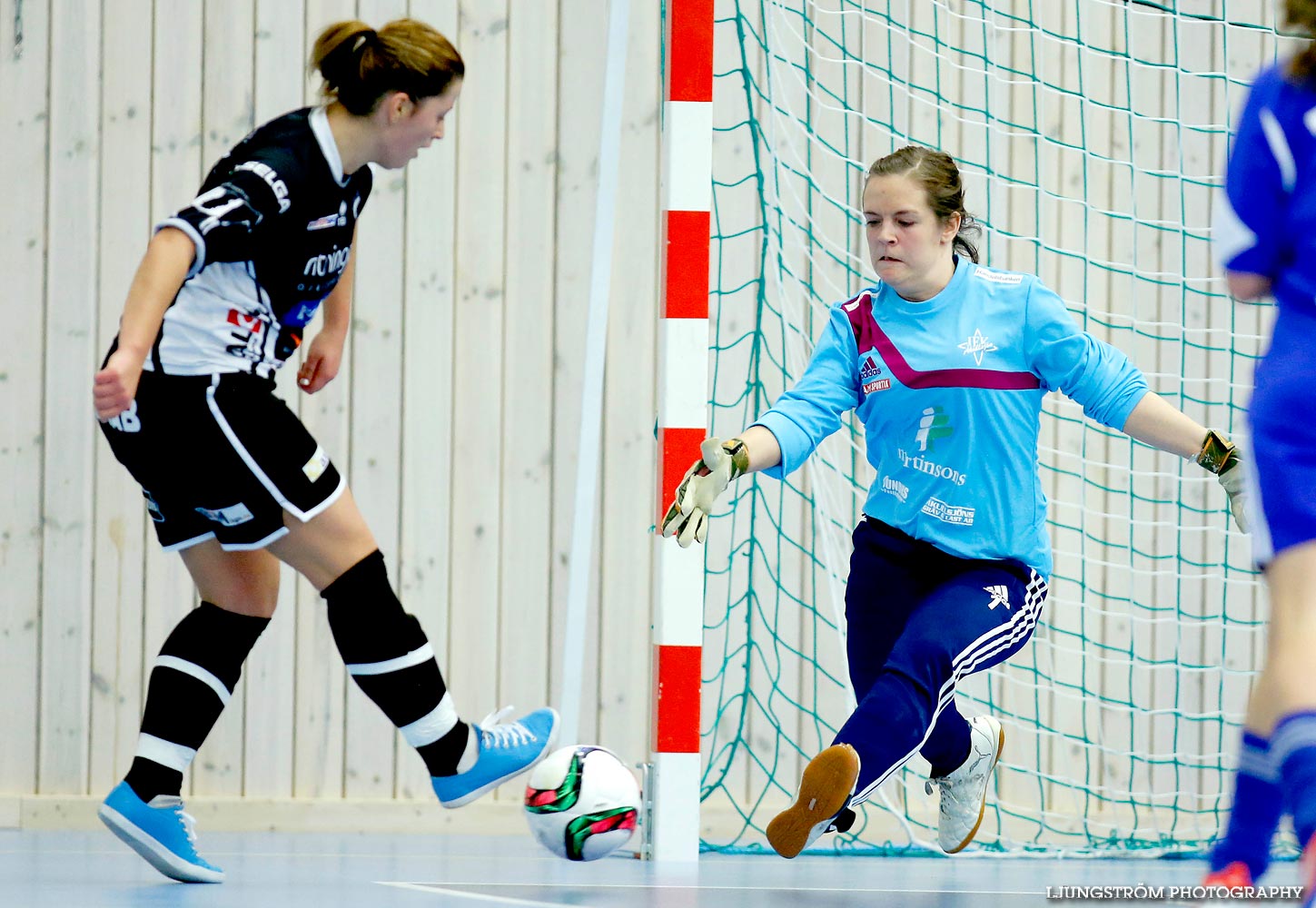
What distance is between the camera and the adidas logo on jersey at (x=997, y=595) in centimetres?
268

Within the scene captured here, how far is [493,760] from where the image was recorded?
2.61 m

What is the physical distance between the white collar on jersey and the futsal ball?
1113 mm

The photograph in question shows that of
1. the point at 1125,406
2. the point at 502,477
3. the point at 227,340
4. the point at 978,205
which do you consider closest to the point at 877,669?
the point at 1125,406

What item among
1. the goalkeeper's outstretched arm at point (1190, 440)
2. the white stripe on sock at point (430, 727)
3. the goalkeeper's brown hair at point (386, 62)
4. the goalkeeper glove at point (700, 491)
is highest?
the goalkeeper's brown hair at point (386, 62)

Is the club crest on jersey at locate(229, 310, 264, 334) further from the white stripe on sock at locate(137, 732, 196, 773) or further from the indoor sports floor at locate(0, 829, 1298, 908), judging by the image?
the indoor sports floor at locate(0, 829, 1298, 908)

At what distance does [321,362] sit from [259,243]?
0.39m

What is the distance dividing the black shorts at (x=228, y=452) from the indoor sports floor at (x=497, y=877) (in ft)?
2.20

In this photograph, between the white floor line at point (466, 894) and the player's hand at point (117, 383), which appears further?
the white floor line at point (466, 894)

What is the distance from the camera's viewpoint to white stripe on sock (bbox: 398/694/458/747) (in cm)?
258

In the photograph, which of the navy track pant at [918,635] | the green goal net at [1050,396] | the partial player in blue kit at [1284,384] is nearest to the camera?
the partial player in blue kit at [1284,384]

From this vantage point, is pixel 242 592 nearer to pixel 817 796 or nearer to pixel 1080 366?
pixel 817 796

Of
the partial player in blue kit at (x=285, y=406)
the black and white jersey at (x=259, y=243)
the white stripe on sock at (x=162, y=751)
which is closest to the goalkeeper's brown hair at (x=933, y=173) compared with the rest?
the partial player in blue kit at (x=285, y=406)

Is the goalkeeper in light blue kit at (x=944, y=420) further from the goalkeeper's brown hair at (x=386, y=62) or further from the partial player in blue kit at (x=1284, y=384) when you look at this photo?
the partial player in blue kit at (x=1284, y=384)

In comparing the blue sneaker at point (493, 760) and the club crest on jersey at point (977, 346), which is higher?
the club crest on jersey at point (977, 346)
